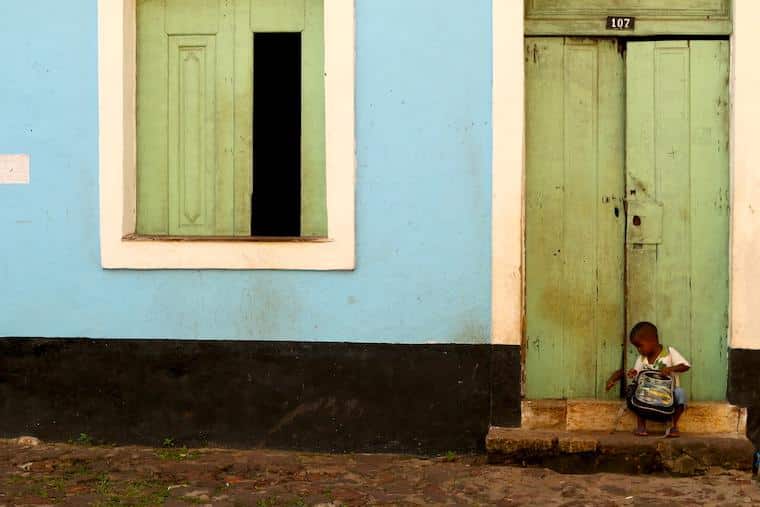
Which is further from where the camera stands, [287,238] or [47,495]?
[287,238]

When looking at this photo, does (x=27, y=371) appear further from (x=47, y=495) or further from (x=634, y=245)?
(x=634, y=245)

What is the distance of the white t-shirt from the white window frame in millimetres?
1730

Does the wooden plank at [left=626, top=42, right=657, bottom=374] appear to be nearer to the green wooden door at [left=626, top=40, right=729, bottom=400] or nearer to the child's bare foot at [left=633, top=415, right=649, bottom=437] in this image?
the green wooden door at [left=626, top=40, right=729, bottom=400]

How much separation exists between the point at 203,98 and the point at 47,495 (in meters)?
2.48

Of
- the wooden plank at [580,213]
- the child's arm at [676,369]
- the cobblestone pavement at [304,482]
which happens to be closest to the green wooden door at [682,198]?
the wooden plank at [580,213]

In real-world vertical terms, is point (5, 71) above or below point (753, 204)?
above

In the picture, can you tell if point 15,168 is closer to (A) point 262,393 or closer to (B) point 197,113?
(B) point 197,113

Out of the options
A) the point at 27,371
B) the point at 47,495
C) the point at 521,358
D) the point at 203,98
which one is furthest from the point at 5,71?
the point at 521,358

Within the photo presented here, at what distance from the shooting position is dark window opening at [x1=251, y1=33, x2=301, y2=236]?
21.8ft

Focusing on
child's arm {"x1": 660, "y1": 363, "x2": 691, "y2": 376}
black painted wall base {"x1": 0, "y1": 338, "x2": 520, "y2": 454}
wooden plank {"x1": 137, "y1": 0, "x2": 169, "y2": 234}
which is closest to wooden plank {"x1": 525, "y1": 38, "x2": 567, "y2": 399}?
black painted wall base {"x1": 0, "y1": 338, "x2": 520, "y2": 454}

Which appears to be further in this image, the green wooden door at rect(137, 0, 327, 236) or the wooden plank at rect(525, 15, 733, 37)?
the green wooden door at rect(137, 0, 327, 236)

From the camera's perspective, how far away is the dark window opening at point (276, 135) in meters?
6.65

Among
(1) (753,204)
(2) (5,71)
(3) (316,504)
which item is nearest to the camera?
(3) (316,504)

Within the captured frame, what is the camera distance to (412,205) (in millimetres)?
6383
